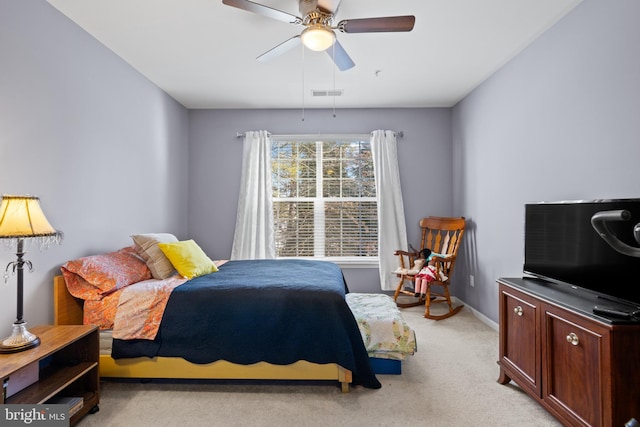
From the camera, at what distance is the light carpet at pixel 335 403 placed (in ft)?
6.22

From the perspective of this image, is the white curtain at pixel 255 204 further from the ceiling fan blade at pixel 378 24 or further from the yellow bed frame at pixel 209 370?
the ceiling fan blade at pixel 378 24

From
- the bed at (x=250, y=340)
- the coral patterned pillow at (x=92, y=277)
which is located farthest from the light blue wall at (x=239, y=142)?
the bed at (x=250, y=340)

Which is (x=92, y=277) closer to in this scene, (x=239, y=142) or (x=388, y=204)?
(x=239, y=142)

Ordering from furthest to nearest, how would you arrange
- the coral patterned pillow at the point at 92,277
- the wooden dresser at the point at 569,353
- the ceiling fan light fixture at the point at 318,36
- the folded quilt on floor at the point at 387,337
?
1. the folded quilt on floor at the point at 387,337
2. the coral patterned pillow at the point at 92,277
3. the ceiling fan light fixture at the point at 318,36
4. the wooden dresser at the point at 569,353

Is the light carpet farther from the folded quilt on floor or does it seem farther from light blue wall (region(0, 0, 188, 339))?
light blue wall (region(0, 0, 188, 339))

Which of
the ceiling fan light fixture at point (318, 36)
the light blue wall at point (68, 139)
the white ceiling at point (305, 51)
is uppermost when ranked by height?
the white ceiling at point (305, 51)

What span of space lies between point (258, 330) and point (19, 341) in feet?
3.99

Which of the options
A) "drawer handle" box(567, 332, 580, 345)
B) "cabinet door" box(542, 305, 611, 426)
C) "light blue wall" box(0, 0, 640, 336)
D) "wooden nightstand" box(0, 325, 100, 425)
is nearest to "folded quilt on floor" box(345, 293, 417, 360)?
"cabinet door" box(542, 305, 611, 426)

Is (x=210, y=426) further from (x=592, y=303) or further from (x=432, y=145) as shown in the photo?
(x=432, y=145)

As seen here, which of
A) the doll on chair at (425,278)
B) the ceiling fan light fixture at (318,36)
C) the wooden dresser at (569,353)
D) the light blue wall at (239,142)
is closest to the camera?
→ the wooden dresser at (569,353)

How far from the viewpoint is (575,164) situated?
228 centimetres

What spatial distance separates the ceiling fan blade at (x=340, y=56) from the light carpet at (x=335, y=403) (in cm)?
237

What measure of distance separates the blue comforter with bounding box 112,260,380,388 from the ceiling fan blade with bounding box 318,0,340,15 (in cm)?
181

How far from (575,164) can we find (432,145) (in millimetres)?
2274
